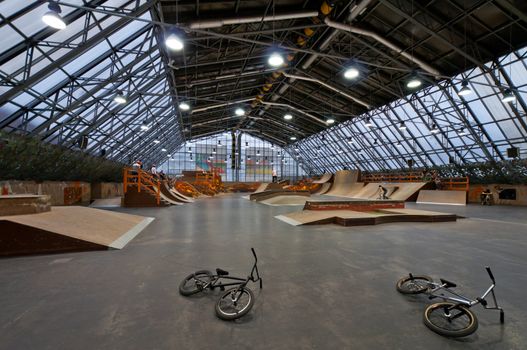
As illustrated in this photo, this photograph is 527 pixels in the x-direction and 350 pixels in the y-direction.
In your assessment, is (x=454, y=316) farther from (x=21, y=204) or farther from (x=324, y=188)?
(x=324, y=188)

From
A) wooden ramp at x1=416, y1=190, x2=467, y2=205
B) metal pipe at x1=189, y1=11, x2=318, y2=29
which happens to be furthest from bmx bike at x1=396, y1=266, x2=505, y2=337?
wooden ramp at x1=416, y1=190, x2=467, y2=205

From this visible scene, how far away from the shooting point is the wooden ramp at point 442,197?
1684 centimetres

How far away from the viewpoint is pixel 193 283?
330cm

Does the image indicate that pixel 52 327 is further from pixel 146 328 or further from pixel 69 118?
pixel 69 118

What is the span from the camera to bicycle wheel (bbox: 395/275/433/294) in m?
2.92

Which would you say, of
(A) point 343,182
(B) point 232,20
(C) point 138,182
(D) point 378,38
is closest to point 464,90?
(D) point 378,38

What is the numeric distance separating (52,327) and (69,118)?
16146mm

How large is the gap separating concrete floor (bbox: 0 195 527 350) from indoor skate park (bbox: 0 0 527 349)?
3cm

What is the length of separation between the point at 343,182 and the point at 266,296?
88.1ft

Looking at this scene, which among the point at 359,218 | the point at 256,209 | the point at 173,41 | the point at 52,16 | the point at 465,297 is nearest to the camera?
the point at 465,297

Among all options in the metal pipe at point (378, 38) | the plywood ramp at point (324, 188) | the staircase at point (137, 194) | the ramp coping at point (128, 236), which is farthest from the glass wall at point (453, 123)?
the ramp coping at point (128, 236)

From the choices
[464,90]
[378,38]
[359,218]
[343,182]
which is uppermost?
[378,38]

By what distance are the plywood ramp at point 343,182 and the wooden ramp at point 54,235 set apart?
23.6m

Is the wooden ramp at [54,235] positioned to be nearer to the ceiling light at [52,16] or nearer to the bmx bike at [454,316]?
the ceiling light at [52,16]
